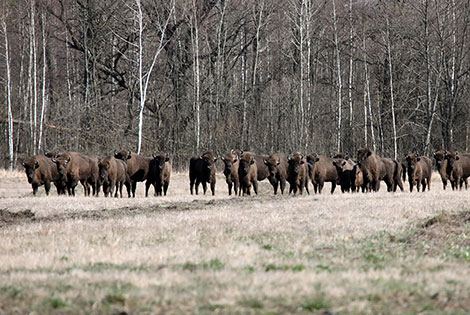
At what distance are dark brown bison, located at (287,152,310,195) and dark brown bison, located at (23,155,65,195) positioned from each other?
9.36 m

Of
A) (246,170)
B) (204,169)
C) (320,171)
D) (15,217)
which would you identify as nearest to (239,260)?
(15,217)

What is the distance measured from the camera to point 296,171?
29.6 metres

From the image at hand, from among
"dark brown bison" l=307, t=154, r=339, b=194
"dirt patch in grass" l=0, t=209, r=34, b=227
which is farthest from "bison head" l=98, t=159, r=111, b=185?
"dark brown bison" l=307, t=154, r=339, b=194

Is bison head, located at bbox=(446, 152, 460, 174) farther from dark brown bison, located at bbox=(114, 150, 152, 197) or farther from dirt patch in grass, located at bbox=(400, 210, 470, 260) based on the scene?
dirt patch in grass, located at bbox=(400, 210, 470, 260)

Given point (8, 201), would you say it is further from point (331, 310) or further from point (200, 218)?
point (331, 310)

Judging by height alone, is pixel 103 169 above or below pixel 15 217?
above

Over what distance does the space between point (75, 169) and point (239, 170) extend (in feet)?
22.3

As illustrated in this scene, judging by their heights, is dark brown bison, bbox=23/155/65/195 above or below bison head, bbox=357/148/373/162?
below

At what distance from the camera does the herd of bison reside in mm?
28781

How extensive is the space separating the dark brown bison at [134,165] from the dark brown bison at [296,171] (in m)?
6.48

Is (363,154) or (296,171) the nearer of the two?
(296,171)

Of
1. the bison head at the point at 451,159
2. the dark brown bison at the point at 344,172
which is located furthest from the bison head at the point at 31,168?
the bison head at the point at 451,159

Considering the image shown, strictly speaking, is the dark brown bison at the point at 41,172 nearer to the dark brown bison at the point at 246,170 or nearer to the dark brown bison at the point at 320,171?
the dark brown bison at the point at 246,170

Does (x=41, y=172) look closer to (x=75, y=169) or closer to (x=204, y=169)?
(x=75, y=169)
